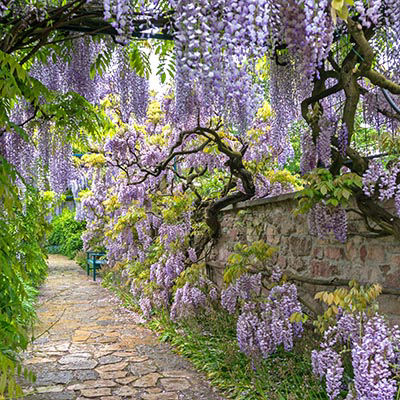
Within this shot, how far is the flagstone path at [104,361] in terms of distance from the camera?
11.7ft

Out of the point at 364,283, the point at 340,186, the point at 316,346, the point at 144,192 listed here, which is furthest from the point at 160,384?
the point at 144,192

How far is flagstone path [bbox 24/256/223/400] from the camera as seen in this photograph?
3561 millimetres

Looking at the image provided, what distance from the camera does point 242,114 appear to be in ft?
9.54

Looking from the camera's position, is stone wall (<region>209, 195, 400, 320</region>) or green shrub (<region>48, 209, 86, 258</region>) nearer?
stone wall (<region>209, 195, 400, 320</region>)

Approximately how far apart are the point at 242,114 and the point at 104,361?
104 inches

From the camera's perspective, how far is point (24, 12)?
8.90ft

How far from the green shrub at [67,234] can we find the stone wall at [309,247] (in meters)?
8.95

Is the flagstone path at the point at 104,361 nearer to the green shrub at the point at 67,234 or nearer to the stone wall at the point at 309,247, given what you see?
the stone wall at the point at 309,247

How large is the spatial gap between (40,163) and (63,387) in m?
Answer: 2.28

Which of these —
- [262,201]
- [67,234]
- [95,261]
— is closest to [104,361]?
[262,201]

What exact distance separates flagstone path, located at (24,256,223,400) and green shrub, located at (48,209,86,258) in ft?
22.4

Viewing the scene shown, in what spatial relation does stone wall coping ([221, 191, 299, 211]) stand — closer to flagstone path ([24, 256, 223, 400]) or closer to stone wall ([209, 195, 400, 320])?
stone wall ([209, 195, 400, 320])

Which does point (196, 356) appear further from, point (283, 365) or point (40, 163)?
point (40, 163)

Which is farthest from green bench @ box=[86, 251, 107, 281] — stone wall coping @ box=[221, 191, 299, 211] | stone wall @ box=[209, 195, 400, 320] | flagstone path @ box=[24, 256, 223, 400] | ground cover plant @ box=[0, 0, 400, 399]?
stone wall coping @ box=[221, 191, 299, 211]
